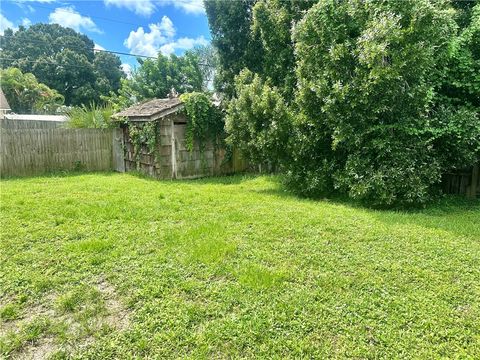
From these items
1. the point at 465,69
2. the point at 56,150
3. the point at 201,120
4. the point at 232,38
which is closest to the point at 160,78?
the point at 232,38

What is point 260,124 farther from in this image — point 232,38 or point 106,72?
point 106,72

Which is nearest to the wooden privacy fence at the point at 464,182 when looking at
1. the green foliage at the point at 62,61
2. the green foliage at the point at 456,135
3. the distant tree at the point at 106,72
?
the green foliage at the point at 456,135

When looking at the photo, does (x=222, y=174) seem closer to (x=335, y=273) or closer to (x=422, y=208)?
(x=422, y=208)

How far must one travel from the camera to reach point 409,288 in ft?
10.0

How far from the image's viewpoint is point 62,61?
112ft

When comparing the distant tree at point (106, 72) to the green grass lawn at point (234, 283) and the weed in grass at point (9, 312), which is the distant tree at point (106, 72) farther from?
the weed in grass at point (9, 312)

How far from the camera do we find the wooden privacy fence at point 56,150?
30.1ft

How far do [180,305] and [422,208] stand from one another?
201 inches

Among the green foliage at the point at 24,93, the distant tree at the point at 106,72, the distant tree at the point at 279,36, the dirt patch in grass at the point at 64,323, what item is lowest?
the dirt patch in grass at the point at 64,323

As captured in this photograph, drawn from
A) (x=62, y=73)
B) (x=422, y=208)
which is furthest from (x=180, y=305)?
(x=62, y=73)

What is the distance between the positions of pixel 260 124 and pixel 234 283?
5.21 m

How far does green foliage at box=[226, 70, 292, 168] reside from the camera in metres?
7.23

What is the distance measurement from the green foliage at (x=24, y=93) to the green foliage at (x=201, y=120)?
84.6 feet

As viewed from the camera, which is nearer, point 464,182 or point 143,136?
point 464,182
